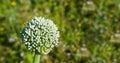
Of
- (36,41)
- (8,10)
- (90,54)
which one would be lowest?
(90,54)

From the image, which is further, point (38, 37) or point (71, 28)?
point (71, 28)

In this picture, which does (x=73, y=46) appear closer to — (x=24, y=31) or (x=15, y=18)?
(x=15, y=18)

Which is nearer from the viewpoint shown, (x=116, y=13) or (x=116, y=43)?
(x=116, y=43)

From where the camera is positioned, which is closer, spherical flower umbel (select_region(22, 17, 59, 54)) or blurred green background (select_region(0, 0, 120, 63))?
spherical flower umbel (select_region(22, 17, 59, 54))

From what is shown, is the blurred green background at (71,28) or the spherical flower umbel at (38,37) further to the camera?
the blurred green background at (71,28)

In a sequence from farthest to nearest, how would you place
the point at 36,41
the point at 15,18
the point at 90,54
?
1. the point at 15,18
2. the point at 90,54
3. the point at 36,41

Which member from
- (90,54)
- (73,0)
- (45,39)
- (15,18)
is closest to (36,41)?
(45,39)

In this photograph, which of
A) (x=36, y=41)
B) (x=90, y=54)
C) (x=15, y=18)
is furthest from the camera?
(x=15, y=18)

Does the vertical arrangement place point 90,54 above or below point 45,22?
below
